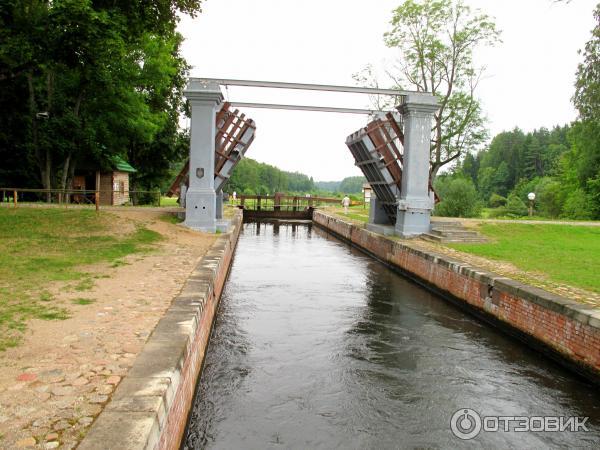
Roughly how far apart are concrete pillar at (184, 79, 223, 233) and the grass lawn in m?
2.10

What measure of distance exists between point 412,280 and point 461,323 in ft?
13.2

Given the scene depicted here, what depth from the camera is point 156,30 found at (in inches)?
555

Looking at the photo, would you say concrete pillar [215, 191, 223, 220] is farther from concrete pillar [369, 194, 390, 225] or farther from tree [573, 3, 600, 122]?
tree [573, 3, 600, 122]

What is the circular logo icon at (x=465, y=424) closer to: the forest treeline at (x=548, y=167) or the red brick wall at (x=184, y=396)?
the red brick wall at (x=184, y=396)

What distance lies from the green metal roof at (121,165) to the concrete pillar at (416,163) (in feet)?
54.3

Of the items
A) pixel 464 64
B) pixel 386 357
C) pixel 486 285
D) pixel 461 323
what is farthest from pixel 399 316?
pixel 464 64

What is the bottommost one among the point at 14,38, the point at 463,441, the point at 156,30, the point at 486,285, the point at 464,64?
the point at 463,441

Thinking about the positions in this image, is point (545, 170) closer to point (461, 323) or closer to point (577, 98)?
point (577, 98)

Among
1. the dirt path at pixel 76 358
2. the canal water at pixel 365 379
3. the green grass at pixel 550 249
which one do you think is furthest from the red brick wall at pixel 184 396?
the green grass at pixel 550 249

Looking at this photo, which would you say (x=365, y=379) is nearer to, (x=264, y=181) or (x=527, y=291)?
(x=527, y=291)

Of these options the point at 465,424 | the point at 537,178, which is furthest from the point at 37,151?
the point at 537,178

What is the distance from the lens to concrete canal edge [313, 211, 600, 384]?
638cm

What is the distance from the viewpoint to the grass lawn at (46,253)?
217 inches

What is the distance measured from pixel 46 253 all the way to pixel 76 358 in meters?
6.26
